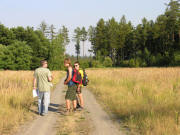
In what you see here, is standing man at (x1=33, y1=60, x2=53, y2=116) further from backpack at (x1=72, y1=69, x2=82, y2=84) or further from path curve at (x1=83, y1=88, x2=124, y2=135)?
path curve at (x1=83, y1=88, x2=124, y2=135)

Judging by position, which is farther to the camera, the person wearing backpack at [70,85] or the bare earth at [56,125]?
the person wearing backpack at [70,85]

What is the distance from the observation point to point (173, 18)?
56469 millimetres

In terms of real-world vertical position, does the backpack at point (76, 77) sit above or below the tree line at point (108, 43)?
below

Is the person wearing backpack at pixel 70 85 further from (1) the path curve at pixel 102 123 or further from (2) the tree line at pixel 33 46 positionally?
(2) the tree line at pixel 33 46

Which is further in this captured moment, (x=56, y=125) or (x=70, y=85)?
(x=70, y=85)

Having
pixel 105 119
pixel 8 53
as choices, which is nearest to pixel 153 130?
pixel 105 119

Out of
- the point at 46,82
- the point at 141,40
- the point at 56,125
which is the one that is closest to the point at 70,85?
the point at 46,82

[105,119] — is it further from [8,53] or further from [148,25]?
[148,25]

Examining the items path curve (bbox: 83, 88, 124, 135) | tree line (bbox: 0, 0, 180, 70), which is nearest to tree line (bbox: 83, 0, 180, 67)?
tree line (bbox: 0, 0, 180, 70)

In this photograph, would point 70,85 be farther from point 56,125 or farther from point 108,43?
point 108,43

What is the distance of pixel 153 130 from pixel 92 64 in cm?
5740

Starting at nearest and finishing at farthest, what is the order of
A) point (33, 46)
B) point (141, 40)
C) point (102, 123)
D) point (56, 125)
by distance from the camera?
point (56, 125)
point (102, 123)
point (33, 46)
point (141, 40)

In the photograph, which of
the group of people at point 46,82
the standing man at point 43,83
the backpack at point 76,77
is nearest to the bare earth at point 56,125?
the group of people at point 46,82

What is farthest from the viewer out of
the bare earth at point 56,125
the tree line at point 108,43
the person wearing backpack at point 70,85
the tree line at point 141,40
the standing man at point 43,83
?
the tree line at point 141,40
